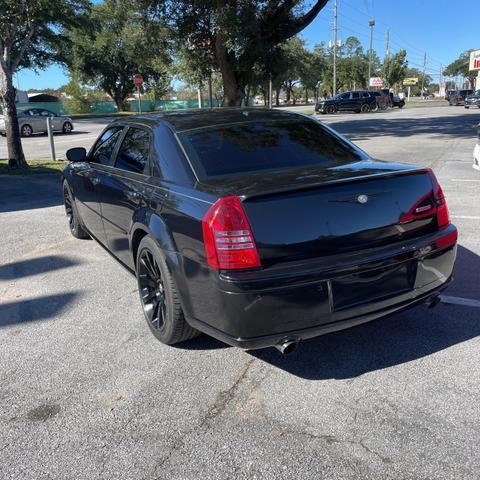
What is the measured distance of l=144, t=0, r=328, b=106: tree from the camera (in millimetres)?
15039

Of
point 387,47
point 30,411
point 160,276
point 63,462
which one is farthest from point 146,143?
point 387,47

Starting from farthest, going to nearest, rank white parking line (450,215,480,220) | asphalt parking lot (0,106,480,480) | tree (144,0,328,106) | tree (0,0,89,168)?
tree (144,0,328,106), tree (0,0,89,168), white parking line (450,215,480,220), asphalt parking lot (0,106,480,480)

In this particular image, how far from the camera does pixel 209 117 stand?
4.06 metres

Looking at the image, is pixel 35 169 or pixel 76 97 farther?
pixel 76 97

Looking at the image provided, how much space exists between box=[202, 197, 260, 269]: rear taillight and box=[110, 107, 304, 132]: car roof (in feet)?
3.88

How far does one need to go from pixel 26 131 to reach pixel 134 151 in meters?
23.4

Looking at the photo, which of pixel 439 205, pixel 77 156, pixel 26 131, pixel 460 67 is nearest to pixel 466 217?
pixel 439 205

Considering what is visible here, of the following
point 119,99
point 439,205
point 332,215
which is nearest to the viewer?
point 332,215

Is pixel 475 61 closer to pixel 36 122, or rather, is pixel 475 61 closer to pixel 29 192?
pixel 36 122

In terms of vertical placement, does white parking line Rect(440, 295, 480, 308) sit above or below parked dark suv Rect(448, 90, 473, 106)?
below

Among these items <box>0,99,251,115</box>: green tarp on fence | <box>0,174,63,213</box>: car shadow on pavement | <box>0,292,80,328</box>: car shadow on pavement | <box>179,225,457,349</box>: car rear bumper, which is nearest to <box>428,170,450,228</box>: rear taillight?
<box>179,225,457,349</box>: car rear bumper

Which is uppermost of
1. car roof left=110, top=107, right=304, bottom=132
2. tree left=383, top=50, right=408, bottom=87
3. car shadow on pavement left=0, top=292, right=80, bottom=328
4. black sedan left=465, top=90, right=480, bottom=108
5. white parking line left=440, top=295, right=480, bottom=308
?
tree left=383, top=50, right=408, bottom=87

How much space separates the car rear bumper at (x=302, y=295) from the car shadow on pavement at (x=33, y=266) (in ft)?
9.05

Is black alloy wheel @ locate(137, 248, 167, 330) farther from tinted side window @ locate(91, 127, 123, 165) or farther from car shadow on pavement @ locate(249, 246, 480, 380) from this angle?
tinted side window @ locate(91, 127, 123, 165)
